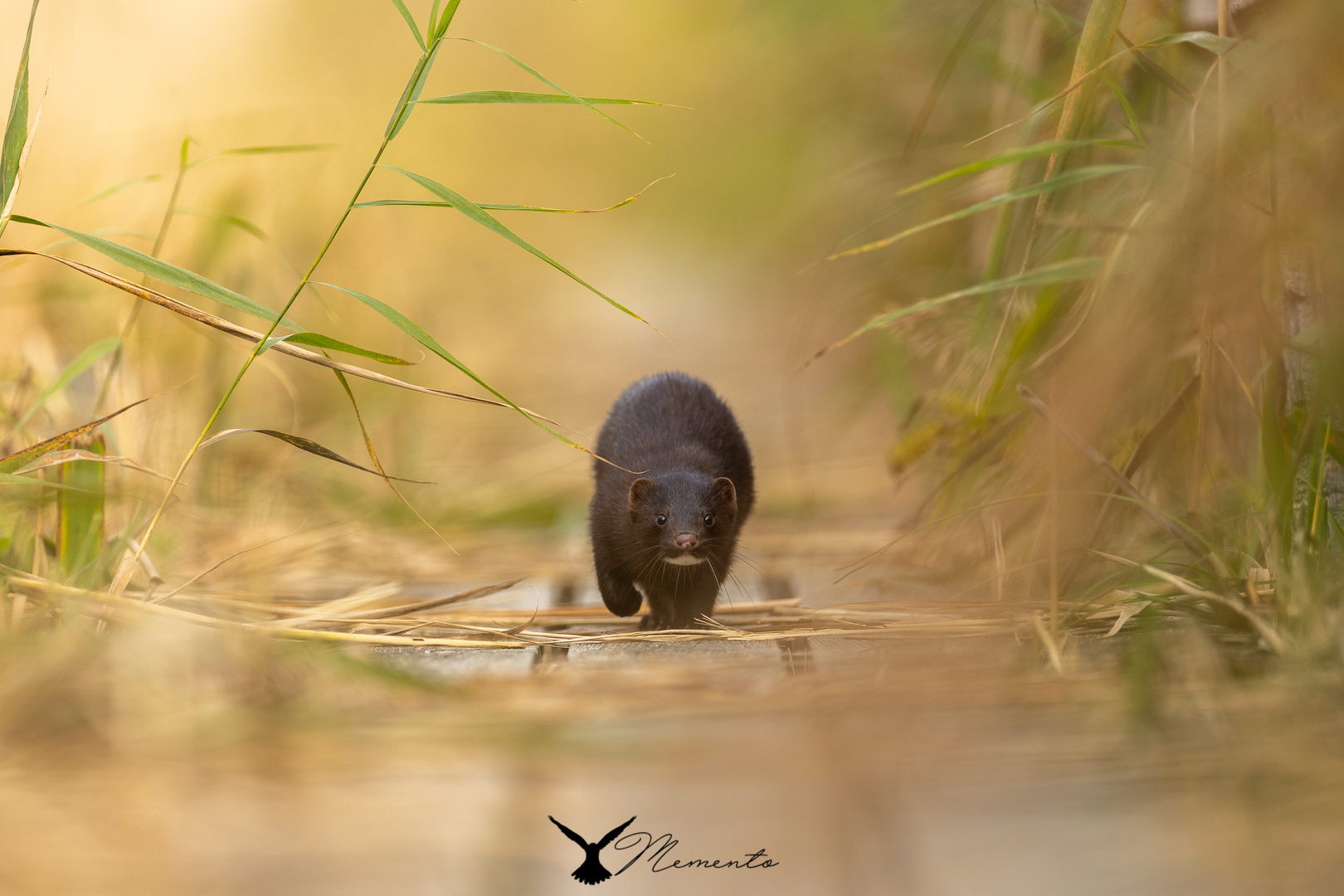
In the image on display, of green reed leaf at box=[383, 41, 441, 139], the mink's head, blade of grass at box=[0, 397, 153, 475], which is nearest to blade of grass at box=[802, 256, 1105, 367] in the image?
green reed leaf at box=[383, 41, 441, 139]

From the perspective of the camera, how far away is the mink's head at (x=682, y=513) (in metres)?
2.58

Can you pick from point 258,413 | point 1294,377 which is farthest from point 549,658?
point 258,413

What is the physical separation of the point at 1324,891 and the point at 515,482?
9.48ft

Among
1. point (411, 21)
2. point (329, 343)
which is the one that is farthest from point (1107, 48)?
point (329, 343)

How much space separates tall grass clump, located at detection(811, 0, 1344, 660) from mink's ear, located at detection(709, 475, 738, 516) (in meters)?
0.58

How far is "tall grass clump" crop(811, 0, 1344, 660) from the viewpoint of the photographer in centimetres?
135

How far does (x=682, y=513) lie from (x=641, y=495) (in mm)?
131

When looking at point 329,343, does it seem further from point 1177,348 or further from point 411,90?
point 1177,348

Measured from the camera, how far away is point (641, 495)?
266cm

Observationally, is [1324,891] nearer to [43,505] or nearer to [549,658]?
[549,658]

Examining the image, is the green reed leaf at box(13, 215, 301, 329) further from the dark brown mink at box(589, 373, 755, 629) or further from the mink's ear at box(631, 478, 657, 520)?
the mink's ear at box(631, 478, 657, 520)

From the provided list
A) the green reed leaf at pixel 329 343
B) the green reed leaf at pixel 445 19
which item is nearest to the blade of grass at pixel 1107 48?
the green reed leaf at pixel 445 19

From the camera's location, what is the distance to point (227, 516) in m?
2.74

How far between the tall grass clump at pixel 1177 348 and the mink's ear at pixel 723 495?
0.58m
